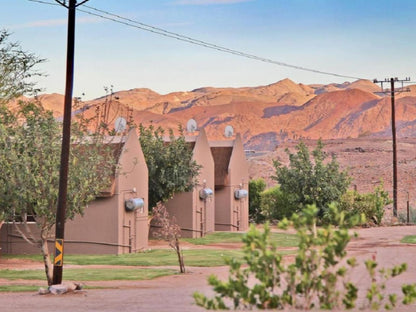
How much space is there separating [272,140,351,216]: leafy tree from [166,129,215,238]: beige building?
774 cm

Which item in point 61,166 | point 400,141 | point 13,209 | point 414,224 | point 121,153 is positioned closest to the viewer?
point 61,166

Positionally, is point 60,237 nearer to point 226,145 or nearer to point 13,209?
point 13,209

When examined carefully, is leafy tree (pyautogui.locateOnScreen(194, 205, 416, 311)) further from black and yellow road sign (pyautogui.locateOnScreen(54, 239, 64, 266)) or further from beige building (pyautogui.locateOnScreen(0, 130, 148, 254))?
beige building (pyautogui.locateOnScreen(0, 130, 148, 254))

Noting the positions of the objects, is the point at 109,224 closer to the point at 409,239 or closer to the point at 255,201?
the point at 409,239

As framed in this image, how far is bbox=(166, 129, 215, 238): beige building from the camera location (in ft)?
144

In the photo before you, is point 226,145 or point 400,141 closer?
point 226,145

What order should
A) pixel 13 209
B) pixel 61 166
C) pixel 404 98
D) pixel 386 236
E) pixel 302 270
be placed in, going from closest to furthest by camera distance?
pixel 302 270
pixel 61 166
pixel 13 209
pixel 386 236
pixel 404 98

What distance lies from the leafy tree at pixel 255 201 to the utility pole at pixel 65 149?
3701 cm

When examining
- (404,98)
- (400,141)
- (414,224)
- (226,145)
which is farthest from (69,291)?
(404,98)

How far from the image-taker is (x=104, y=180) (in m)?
24.0

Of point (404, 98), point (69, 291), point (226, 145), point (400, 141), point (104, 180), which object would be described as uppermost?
point (404, 98)

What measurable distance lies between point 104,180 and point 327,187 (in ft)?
101

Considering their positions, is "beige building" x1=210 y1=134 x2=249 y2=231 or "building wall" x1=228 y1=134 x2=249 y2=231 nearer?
"beige building" x1=210 y1=134 x2=249 y2=231

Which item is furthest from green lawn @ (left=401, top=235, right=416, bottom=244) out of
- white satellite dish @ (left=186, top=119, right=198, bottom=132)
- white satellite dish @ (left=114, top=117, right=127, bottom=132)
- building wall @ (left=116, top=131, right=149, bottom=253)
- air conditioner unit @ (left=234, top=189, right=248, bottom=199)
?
white satellite dish @ (left=114, top=117, right=127, bottom=132)
